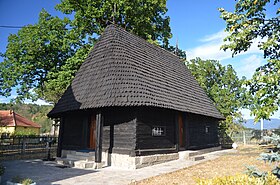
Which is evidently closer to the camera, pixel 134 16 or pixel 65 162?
pixel 65 162

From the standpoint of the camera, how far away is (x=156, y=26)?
75.7ft

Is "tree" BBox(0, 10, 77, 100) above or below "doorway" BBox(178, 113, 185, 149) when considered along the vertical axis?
above

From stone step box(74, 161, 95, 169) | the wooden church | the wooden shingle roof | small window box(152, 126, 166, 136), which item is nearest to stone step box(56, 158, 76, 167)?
stone step box(74, 161, 95, 169)

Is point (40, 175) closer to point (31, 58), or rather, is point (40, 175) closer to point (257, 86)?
point (257, 86)

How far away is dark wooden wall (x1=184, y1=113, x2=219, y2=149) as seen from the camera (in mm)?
13039

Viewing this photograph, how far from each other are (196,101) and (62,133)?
8.71 metres

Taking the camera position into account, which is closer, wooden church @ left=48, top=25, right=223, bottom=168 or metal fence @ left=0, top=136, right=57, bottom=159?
wooden church @ left=48, top=25, right=223, bottom=168

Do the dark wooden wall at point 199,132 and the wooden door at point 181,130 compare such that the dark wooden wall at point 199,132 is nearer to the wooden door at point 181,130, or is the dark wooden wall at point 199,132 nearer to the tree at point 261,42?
the wooden door at point 181,130

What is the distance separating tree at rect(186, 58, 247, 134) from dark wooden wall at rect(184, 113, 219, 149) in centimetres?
820

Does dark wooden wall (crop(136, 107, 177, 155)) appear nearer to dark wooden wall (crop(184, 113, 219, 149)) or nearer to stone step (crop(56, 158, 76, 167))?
dark wooden wall (crop(184, 113, 219, 149))

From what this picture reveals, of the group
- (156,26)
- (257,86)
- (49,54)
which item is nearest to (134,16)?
(156,26)

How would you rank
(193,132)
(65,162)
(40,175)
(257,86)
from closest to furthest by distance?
(40,175)
(257,86)
(65,162)
(193,132)

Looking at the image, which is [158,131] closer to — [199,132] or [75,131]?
[199,132]

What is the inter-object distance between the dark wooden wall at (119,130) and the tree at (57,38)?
9720 mm
